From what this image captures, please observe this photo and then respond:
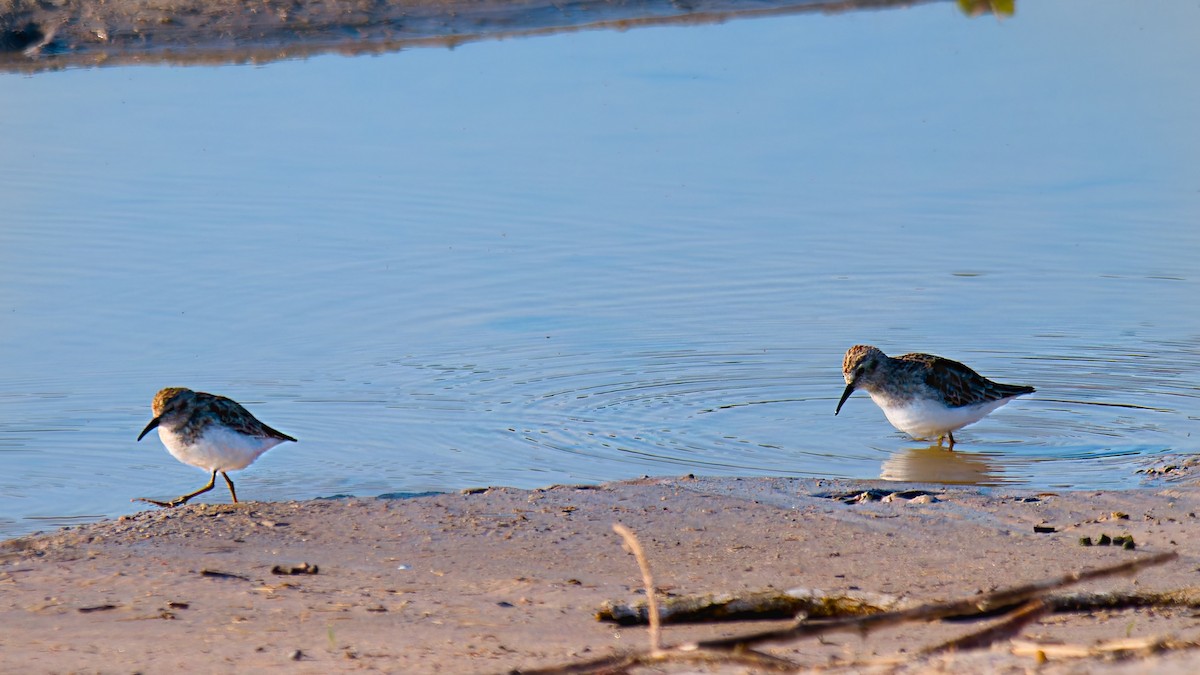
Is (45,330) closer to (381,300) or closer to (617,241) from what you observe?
(381,300)

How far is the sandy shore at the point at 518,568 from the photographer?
5.82 meters

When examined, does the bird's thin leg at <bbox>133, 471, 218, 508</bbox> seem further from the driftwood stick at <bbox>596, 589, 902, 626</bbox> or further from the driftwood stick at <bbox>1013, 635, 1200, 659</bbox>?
the driftwood stick at <bbox>1013, 635, 1200, 659</bbox>

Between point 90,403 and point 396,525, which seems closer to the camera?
point 396,525

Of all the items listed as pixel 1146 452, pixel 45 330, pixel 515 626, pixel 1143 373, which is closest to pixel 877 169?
pixel 1143 373

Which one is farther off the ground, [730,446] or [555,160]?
[555,160]

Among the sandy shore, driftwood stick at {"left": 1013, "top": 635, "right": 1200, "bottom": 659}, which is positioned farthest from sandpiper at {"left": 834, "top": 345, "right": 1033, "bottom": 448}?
driftwood stick at {"left": 1013, "top": 635, "right": 1200, "bottom": 659}

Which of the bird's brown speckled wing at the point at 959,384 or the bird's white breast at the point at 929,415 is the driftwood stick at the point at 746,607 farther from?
the bird's brown speckled wing at the point at 959,384

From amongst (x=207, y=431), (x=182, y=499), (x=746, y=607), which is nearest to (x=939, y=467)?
(x=746, y=607)

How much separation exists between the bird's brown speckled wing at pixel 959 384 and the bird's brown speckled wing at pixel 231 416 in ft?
13.3

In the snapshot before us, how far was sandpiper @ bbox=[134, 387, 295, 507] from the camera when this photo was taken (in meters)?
8.48

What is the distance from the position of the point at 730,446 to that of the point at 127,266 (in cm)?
591

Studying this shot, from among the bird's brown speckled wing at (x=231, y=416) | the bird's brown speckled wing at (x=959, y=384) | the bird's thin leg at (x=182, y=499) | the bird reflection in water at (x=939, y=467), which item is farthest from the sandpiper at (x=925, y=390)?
the bird's thin leg at (x=182, y=499)

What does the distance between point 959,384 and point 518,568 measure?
4.07 m

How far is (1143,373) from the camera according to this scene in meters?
11.1
